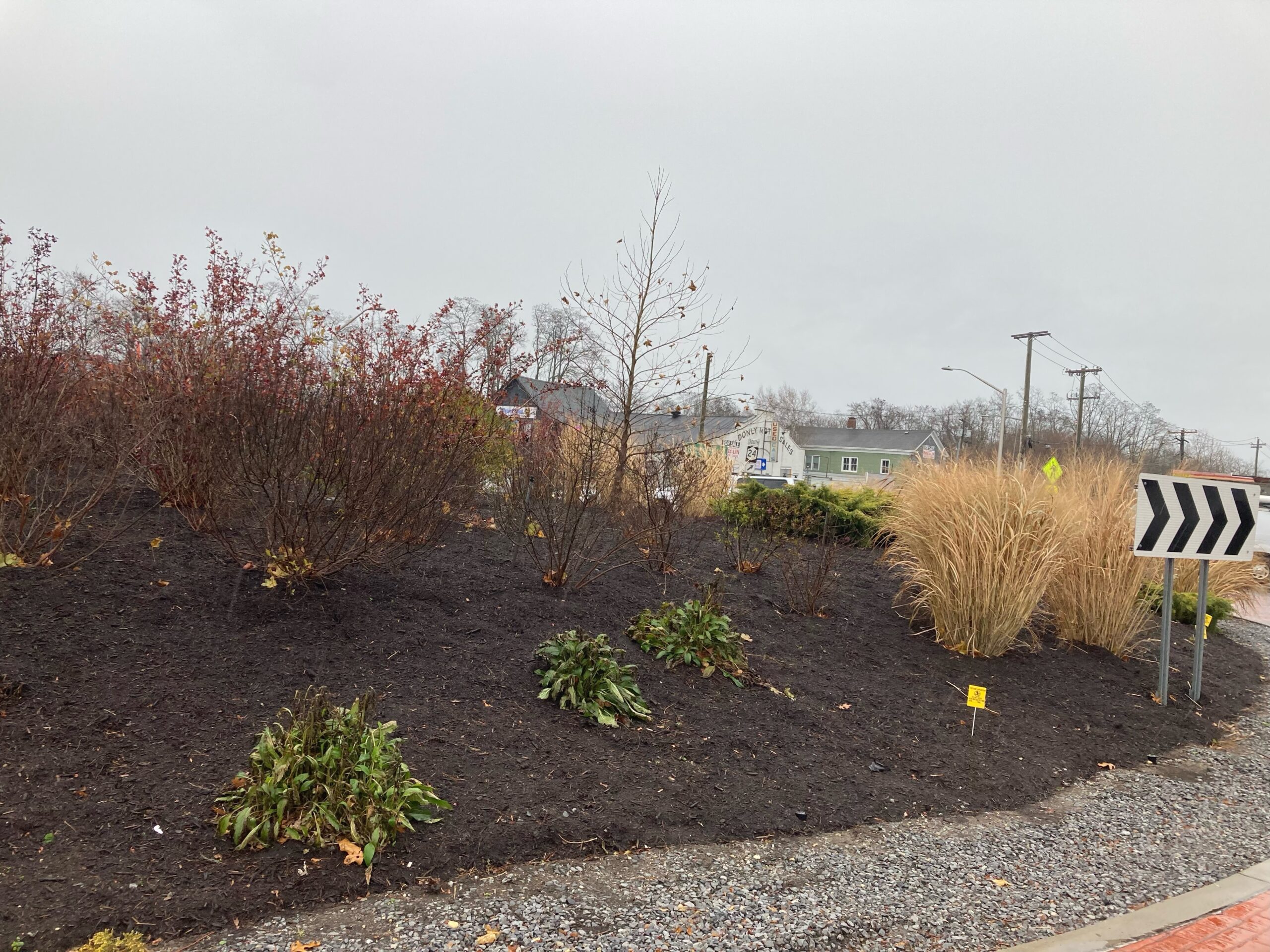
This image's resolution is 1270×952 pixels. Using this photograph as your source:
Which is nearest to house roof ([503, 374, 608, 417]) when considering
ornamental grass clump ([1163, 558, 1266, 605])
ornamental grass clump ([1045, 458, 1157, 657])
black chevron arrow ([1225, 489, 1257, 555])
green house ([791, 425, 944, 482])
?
ornamental grass clump ([1045, 458, 1157, 657])

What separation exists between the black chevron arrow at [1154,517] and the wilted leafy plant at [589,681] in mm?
3793

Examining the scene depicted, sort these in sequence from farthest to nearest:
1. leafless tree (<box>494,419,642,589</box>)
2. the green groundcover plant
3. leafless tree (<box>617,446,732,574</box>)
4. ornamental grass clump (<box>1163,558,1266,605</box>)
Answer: ornamental grass clump (<box>1163,558,1266,605</box>), the green groundcover plant, leafless tree (<box>617,446,732,574</box>), leafless tree (<box>494,419,642,589</box>)

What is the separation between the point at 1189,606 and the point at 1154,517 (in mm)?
3972

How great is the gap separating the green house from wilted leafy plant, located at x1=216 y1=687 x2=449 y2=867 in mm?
50350

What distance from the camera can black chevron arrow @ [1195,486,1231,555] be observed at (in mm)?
5562

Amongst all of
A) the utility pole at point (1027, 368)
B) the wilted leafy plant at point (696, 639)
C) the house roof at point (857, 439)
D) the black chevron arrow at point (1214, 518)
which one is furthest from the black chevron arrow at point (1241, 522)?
the house roof at point (857, 439)

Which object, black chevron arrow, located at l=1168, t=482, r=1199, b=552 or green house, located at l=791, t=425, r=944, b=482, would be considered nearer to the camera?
black chevron arrow, located at l=1168, t=482, r=1199, b=552

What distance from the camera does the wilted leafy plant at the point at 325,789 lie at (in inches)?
104

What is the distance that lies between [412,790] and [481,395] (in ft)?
15.7

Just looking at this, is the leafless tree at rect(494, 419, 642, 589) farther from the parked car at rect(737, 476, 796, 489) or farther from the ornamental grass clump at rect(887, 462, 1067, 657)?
the parked car at rect(737, 476, 796, 489)

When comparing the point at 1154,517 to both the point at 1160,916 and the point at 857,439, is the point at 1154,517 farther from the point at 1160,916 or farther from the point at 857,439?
the point at 857,439

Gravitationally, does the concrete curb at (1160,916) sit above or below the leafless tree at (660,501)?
below

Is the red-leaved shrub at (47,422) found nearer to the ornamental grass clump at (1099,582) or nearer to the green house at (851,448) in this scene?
the ornamental grass clump at (1099,582)

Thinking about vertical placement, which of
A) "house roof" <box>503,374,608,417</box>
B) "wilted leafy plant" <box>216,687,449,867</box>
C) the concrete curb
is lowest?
the concrete curb
